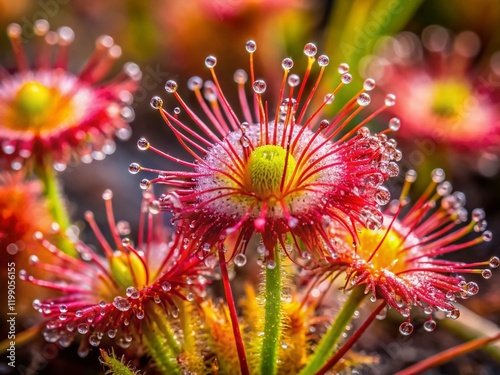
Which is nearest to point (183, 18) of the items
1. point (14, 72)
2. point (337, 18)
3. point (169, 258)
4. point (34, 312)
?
point (337, 18)

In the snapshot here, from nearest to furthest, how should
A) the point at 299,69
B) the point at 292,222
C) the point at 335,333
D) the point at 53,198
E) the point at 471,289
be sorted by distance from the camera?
1. the point at 292,222
2. the point at 471,289
3. the point at 335,333
4. the point at 53,198
5. the point at 299,69

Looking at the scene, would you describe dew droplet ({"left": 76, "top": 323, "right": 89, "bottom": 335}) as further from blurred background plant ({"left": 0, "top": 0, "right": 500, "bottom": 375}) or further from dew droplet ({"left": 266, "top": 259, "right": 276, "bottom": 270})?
dew droplet ({"left": 266, "top": 259, "right": 276, "bottom": 270})

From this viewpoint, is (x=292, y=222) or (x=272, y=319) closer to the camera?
(x=292, y=222)

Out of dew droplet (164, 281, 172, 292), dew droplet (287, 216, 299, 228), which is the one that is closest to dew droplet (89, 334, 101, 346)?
dew droplet (164, 281, 172, 292)

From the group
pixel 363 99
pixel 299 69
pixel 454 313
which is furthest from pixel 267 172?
pixel 299 69

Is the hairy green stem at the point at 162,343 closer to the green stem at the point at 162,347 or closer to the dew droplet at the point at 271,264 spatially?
the green stem at the point at 162,347

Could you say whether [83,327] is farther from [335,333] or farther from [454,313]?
[454,313]
